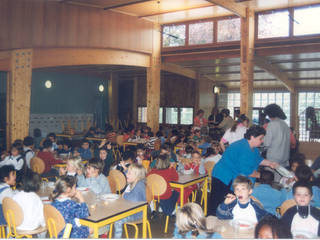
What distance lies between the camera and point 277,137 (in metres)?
5.42

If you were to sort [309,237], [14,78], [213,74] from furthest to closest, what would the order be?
1. [213,74]
2. [14,78]
3. [309,237]

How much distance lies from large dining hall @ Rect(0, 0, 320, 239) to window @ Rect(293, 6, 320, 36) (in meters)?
0.03

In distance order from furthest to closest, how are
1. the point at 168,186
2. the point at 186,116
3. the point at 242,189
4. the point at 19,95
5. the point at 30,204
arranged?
the point at 186,116 → the point at 19,95 → the point at 168,186 → the point at 30,204 → the point at 242,189

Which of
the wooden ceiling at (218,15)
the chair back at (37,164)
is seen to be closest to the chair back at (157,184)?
the chair back at (37,164)

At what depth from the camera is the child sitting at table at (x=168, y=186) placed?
5473mm

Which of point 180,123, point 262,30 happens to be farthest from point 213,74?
point 262,30

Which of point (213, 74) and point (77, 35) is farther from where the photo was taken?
point (213, 74)

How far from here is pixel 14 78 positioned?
9266 millimetres

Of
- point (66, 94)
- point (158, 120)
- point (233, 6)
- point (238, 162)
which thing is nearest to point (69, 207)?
point (238, 162)

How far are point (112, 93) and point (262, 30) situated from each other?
32.5 feet

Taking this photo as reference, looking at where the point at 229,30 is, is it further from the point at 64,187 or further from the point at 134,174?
the point at 64,187

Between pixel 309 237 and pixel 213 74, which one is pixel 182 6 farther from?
pixel 309 237

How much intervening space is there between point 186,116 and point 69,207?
14.6m

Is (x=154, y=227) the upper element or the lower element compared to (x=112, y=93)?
lower
